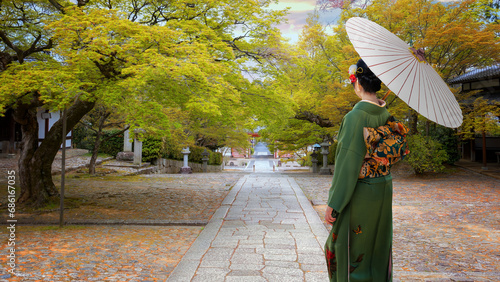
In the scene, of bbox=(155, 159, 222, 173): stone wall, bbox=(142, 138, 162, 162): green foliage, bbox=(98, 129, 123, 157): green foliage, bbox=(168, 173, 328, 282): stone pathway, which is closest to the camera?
bbox=(168, 173, 328, 282): stone pathway

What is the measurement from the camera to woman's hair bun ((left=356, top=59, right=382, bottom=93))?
263cm

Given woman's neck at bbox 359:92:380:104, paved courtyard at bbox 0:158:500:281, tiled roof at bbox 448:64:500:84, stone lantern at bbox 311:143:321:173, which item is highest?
tiled roof at bbox 448:64:500:84

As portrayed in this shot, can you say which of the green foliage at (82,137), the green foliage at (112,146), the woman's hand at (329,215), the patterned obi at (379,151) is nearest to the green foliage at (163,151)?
the green foliage at (112,146)

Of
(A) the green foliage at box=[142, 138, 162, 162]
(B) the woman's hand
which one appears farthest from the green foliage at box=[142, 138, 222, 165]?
(B) the woman's hand

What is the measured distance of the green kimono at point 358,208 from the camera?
249 centimetres

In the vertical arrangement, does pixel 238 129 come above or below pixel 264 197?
above

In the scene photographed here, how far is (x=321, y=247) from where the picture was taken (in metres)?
4.89

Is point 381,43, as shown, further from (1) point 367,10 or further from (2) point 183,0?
(1) point 367,10

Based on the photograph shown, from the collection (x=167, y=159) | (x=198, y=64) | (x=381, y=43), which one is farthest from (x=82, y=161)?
(x=381, y=43)

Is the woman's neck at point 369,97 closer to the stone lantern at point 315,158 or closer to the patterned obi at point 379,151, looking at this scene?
the patterned obi at point 379,151

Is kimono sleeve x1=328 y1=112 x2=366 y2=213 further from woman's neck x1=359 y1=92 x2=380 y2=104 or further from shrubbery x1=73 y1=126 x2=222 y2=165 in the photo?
shrubbery x1=73 y1=126 x2=222 y2=165

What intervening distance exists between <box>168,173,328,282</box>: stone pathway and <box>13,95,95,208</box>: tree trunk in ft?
13.1

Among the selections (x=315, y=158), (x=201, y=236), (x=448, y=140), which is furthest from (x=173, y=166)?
(x=201, y=236)

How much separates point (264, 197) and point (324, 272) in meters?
5.56
